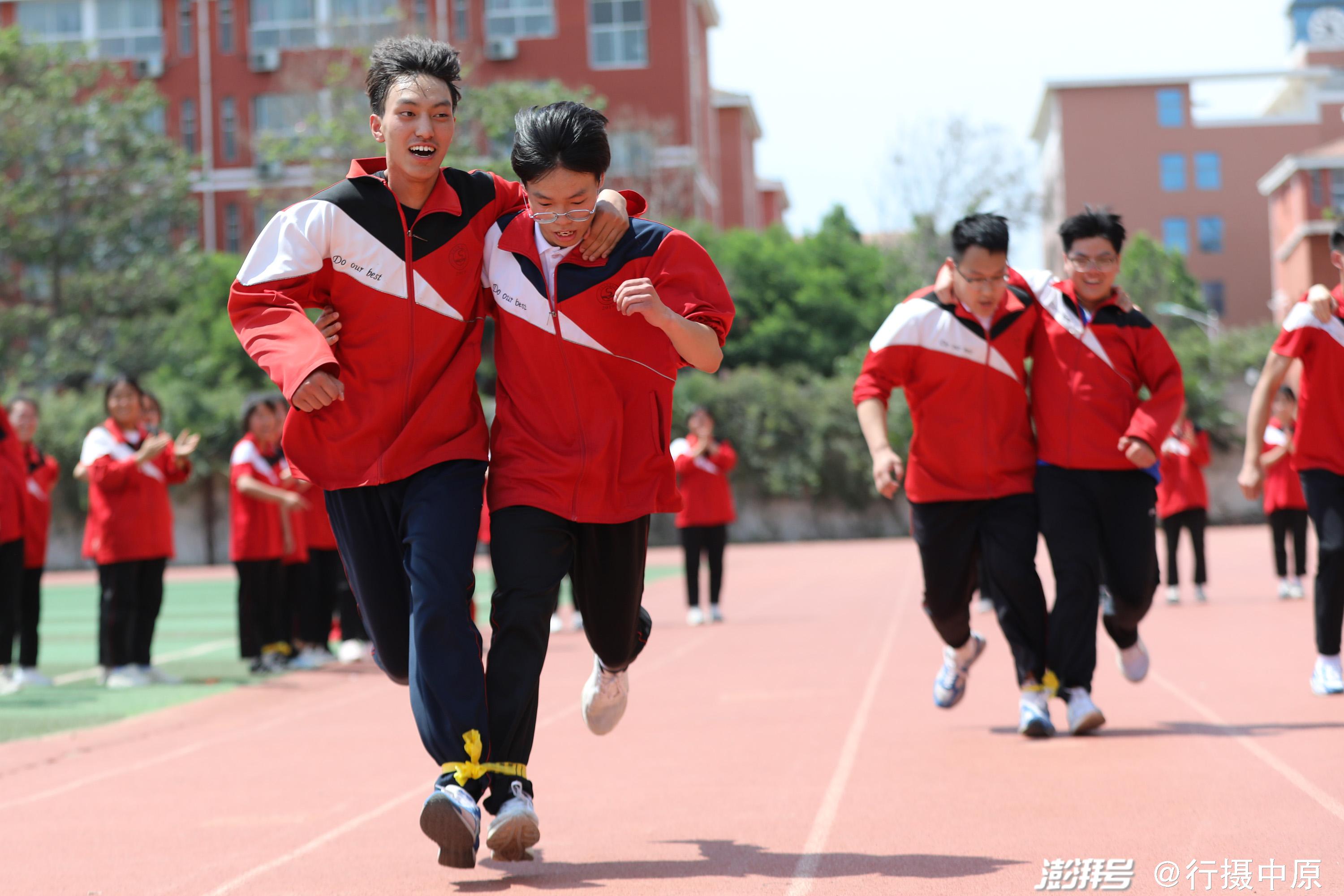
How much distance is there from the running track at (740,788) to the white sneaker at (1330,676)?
0.31 feet

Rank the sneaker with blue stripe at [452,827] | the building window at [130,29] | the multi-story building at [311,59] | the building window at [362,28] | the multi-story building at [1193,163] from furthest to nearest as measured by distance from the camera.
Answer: the multi-story building at [1193,163], the building window at [130,29], the multi-story building at [311,59], the building window at [362,28], the sneaker with blue stripe at [452,827]

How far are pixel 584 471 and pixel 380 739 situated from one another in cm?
364

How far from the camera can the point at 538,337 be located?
4.45 metres

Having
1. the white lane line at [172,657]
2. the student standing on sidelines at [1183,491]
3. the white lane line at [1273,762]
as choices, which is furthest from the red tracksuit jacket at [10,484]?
the student standing on sidelines at [1183,491]

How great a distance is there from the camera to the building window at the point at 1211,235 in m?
71.7

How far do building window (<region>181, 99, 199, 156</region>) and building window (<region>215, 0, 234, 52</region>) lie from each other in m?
2.07

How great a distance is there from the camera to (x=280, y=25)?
4988 cm

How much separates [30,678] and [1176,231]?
68.5 meters

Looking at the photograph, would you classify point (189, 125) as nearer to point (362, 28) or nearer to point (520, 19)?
point (362, 28)

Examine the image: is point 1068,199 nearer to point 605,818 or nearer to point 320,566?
point 320,566

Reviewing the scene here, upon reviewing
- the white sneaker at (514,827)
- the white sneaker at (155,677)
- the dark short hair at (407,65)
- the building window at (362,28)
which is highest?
the building window at (362,28)

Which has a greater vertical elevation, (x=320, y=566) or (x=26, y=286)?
(x=26, y=286)

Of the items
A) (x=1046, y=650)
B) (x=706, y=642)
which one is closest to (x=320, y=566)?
(x=706, y=642)

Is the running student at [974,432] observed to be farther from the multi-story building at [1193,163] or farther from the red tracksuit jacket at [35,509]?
the multi-story building at [1193,163]
